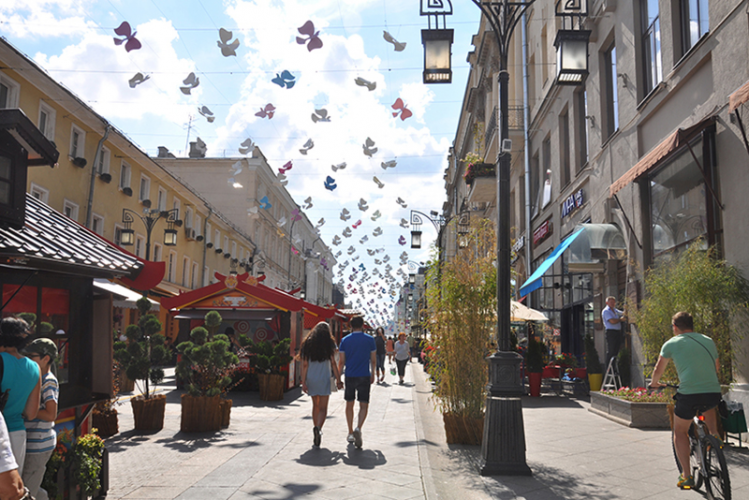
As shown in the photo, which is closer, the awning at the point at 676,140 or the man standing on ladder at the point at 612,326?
the awning at the point at 676,140

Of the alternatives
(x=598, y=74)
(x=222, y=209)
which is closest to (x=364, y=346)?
(x=598, y=74)

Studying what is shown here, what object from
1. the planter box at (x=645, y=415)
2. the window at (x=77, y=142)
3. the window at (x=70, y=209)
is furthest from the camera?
the window at (x=77, y=142)

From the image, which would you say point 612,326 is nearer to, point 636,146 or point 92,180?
point 636,146

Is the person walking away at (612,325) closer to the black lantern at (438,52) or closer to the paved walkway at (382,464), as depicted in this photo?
the paved walkway at (382,464)

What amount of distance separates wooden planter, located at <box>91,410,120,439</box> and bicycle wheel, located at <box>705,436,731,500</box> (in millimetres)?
7777

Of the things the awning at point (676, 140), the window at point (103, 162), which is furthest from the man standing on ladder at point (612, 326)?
the window at point (103, 162)

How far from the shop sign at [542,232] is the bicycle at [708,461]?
15.5 metres

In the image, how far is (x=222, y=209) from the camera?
51.4 meters

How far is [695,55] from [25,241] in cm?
1041

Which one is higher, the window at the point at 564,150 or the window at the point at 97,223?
the window at the point at 564,150

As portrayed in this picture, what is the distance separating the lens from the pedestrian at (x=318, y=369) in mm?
8828

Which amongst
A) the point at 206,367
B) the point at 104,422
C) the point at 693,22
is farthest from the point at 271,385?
the point at 693,22

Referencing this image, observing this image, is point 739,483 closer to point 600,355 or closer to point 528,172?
point 600,355

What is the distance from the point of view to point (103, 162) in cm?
2625
